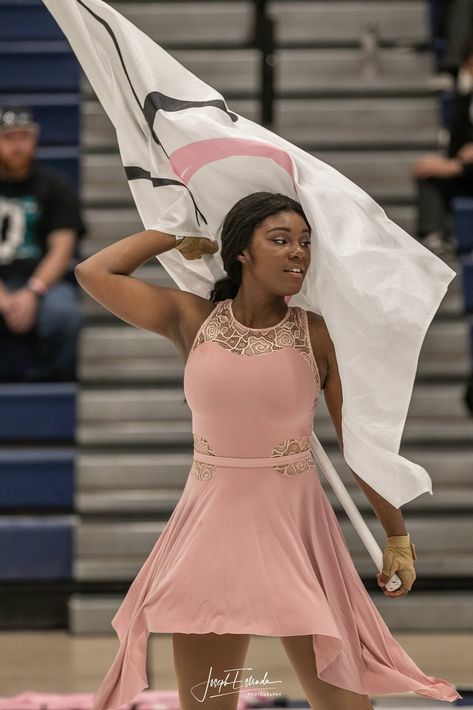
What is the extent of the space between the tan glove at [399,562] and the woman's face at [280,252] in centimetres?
54

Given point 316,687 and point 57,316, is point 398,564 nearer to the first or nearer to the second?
point 316,687

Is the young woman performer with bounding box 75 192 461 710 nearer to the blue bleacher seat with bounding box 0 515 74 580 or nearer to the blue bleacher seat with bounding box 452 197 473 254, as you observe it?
the blue bleacher seat with bounding box 0 515 74 580

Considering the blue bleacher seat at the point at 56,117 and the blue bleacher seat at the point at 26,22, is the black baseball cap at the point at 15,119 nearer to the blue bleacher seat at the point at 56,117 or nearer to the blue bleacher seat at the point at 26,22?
the blue bleacher seat at the point at 56,117

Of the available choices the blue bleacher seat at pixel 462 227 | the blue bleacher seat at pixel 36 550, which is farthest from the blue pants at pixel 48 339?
the blue bleacher seat at pixel 462 227

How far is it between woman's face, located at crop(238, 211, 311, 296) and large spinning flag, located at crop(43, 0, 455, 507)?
0.04m

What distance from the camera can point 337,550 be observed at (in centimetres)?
249

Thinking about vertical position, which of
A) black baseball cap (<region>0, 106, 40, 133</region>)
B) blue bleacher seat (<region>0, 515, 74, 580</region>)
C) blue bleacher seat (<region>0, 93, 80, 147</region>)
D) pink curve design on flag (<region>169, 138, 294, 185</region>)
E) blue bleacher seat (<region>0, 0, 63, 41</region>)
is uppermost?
blue bleacher seat (<region>0, 0, 63, 41</region>)

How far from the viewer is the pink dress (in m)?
2.36

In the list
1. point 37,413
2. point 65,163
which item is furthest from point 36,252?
point 65,163

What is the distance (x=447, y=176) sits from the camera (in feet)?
18.3

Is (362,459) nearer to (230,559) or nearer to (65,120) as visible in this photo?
(230,559)

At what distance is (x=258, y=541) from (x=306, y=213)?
66 cm

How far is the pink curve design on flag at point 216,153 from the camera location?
2.60 metres

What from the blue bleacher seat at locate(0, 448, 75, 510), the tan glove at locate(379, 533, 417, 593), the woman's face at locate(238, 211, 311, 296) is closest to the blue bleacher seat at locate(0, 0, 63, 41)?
the blue bleacher seat at locate(0, 448, 75, 510)
